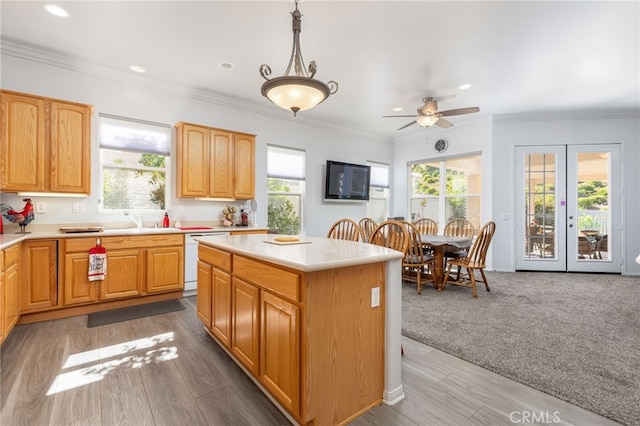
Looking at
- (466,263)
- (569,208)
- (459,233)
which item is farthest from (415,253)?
(569,208)

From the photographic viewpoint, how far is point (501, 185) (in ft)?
18.6

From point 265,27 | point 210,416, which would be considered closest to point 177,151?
point 265,27

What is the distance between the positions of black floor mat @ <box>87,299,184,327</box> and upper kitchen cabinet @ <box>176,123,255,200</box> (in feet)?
4.82

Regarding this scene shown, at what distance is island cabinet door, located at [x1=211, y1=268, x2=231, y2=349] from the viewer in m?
2.21

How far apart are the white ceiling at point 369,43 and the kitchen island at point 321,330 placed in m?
2.29

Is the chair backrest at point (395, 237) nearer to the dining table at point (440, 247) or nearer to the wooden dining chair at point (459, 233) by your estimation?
the dining table at point (440, 247)

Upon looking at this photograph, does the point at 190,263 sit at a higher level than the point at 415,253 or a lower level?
lower

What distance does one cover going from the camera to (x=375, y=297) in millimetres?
1742

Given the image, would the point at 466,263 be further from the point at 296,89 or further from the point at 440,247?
the point at 296,89

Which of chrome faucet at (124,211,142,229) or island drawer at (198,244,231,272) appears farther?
chrome faucet at (124,211,142,229)

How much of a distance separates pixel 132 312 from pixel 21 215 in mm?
1533

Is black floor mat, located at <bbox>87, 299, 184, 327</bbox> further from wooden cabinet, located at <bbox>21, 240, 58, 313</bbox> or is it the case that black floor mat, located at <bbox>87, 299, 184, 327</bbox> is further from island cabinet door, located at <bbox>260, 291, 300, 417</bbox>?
island cabinet door, located at <bbox>260, 291, 300, 417</bbox>

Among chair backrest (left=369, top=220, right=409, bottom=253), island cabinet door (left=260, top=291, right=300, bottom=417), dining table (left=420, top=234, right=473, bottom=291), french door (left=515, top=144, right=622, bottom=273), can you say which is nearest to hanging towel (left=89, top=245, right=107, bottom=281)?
island cabinet door (left=260, top=291, right=300, bottom=417)

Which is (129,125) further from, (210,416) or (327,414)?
(327,414)
